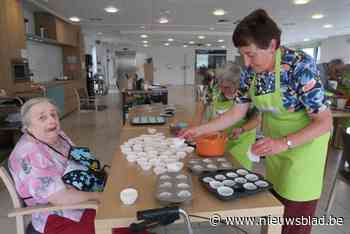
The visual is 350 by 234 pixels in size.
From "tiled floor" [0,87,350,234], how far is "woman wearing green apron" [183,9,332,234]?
2.66 feet

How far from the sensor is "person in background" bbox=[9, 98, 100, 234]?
1.21 metres

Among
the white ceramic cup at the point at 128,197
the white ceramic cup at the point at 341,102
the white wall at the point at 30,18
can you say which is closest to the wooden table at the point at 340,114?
the white ceramic cup at the point at 341,102

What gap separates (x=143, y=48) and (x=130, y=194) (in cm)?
1759

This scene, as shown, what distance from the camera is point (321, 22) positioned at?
26.6ft

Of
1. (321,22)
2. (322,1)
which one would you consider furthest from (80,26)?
(321,22)

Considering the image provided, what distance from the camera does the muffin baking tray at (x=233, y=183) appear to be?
99 cm

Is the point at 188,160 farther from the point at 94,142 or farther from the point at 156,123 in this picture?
the point at 94,142

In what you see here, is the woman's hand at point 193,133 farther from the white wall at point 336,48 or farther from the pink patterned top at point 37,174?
the white wall at point 336,48

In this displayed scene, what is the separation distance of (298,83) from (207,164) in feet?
1.81

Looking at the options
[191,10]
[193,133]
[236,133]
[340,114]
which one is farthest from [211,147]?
[191,10]

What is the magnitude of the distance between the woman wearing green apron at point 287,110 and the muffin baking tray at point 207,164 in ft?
0.74

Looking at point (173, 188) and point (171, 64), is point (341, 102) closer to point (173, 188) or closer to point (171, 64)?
point (173, 188)

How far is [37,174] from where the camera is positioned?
1208mm

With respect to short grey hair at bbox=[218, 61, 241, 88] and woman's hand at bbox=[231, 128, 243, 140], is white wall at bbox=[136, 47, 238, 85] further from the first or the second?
woman's hand at bbox=[231, 128, 243, 140]
